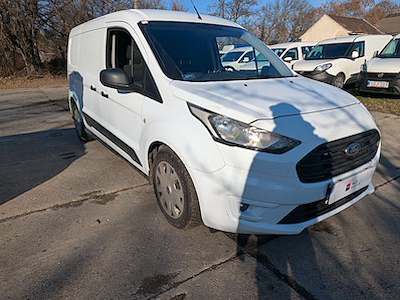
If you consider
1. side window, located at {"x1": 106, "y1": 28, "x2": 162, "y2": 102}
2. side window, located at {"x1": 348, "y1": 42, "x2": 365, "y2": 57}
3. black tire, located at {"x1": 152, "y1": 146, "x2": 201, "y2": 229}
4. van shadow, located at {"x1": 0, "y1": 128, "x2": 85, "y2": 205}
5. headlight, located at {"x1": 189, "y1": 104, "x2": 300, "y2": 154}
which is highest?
side window, located at {"x1": 348, "y1": 42, "x2": 365, "y2": 57}

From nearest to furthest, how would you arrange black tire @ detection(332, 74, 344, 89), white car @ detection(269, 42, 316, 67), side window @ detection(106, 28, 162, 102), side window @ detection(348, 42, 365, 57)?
side window @ detection(106, 28, 162, 102), black tire @ detection(332, 74, 344, 89), side window @ detection(348, 42, 365, 57), white car @ detection(269, 42, 316, 67)

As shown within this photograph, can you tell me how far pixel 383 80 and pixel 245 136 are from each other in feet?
25.8

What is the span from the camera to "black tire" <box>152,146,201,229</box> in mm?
2379

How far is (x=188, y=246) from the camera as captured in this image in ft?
8.20

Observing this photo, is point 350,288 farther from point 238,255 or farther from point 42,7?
point 42,7

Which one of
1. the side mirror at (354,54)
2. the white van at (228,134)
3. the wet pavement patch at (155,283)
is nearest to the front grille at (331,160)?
the white van at (228,134)

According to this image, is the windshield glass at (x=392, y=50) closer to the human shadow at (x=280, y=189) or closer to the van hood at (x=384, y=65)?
the van hood at (x=384, y=65)

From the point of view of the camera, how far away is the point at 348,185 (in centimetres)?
235

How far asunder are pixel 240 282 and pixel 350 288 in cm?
76

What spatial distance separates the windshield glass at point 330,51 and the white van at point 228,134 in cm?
851

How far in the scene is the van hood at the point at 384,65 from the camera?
7.96 metres

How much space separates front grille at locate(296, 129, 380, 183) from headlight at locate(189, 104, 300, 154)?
0.57ft

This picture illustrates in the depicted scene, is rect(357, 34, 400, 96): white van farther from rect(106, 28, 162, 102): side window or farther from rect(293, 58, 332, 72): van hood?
rect(106, 28, 162, 102): side window

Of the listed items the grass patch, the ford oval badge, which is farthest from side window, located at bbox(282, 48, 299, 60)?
the grass patch
